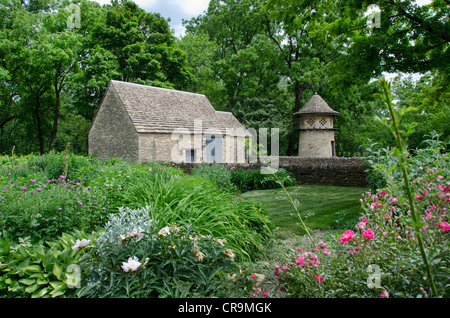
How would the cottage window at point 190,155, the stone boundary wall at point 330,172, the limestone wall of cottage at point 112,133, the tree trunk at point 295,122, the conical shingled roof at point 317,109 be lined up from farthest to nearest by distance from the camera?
the tree trunk at point 295,122 → the conical shingled roof at point 317,109 → the cottage window at point 190,155 → the limestone wall of cottage at point 112,133 → the stone boundary wall at point 330,172

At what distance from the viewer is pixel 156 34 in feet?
90.6

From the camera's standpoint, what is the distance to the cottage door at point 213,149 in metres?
21.7

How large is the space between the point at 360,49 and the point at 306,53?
805 inches

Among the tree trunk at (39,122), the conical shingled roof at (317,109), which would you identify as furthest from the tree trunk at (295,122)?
the tree trunk at (39,122)

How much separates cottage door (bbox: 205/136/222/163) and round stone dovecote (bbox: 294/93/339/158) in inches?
256

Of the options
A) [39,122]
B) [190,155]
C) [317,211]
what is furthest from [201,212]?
[39,122]

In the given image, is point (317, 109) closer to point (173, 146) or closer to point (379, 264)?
point (173, 146)

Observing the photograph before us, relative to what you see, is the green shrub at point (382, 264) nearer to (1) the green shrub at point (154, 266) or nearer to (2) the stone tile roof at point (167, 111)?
(1) the green shrub at point (154, 266)

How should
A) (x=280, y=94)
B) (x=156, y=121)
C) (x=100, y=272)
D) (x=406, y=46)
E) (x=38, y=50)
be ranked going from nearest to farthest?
(x=100, y=272)
(x=406, y=46)
(x=156, y=121)
(x=38, y=50)
(x=280, y=94)

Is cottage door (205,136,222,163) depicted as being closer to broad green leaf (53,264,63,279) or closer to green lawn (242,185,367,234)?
green lawn (242,185,367,234)

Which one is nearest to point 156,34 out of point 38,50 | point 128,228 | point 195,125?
point 38,50

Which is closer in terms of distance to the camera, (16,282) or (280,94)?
(16,282)

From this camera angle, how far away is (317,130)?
2389cm

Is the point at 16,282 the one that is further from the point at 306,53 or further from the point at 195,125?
the point at 306,53
